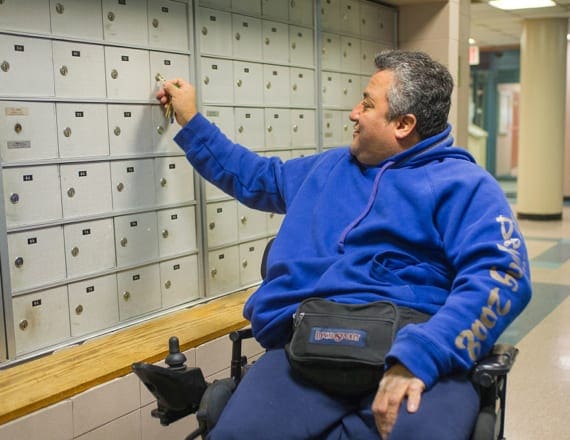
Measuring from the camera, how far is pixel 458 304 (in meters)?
1.67

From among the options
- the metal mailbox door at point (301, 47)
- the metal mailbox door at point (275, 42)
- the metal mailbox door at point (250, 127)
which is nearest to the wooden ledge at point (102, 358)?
the metal mailbox door at point (250, 127)

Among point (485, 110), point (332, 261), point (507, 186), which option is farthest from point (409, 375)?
point (485, 110)

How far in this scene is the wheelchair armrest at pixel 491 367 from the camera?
164 centimetres

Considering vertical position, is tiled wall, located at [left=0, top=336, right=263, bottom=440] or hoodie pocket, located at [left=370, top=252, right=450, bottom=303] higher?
hoodie pocket, located at [left=370, top=252, right=450, bottom=303]

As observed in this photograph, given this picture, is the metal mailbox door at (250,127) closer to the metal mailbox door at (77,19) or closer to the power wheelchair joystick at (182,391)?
the metal mailbox door at (77,19)

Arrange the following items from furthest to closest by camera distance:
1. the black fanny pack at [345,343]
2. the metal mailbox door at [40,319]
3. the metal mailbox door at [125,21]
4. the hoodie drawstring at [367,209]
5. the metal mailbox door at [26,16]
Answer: the metal mailbox door at [125,21] < the metal mailbox door at [40,319] < the metal mailbox door at [26,16] < the hoodie drawstring at [367,209] < the black fanny pack at [345,343]

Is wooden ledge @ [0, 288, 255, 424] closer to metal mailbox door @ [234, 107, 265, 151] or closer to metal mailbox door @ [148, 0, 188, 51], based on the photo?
metal mailbox door @ [234, 107, 265, 151]

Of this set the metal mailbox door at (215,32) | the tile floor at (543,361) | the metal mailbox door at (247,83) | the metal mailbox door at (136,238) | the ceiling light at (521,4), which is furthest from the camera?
the ceiling light at (521,4)

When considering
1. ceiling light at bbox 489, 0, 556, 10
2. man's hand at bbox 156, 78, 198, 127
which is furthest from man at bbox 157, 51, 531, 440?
ceiling light at bbox 489, 0, 556, 10

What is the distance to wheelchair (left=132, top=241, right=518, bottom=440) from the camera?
5.44 feet

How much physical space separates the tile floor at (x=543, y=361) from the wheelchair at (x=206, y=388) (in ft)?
4.47

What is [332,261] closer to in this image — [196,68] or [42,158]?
[42,158]

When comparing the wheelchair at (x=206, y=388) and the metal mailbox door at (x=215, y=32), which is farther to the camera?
the metal mailbox door at (x=215, y=32)

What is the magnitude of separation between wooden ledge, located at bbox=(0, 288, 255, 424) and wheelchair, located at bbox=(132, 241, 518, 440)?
454mm
